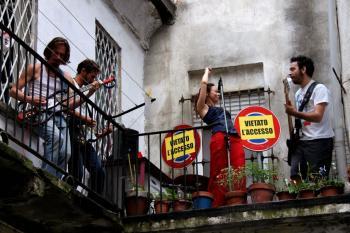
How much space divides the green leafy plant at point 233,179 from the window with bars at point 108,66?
304 centimetres

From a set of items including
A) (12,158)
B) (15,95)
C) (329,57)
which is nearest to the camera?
(12,158)

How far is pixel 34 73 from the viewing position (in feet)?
33.4

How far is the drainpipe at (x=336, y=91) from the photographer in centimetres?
1262

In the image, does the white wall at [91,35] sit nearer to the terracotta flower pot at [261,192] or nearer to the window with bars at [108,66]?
the window with bars at [108,66]

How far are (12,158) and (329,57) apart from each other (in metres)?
6.33

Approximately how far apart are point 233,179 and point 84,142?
1.72 m

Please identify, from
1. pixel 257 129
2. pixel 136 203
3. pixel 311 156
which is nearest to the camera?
pixel 136 203

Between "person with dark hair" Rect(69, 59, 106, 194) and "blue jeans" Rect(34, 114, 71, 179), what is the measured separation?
144mm

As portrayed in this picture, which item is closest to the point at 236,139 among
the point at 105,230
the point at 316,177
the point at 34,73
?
the point at 316,177

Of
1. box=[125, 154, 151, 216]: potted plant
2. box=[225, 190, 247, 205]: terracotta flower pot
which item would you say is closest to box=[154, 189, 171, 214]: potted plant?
box=[125, 154, 151, 216]: potted plant

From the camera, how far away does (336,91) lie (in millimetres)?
13039

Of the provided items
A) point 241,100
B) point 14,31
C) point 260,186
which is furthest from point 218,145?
point 241,100

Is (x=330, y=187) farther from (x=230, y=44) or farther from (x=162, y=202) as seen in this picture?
(x=230, y=44)

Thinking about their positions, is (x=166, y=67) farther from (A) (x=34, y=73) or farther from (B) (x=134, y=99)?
(A) (x=34, y=73)
